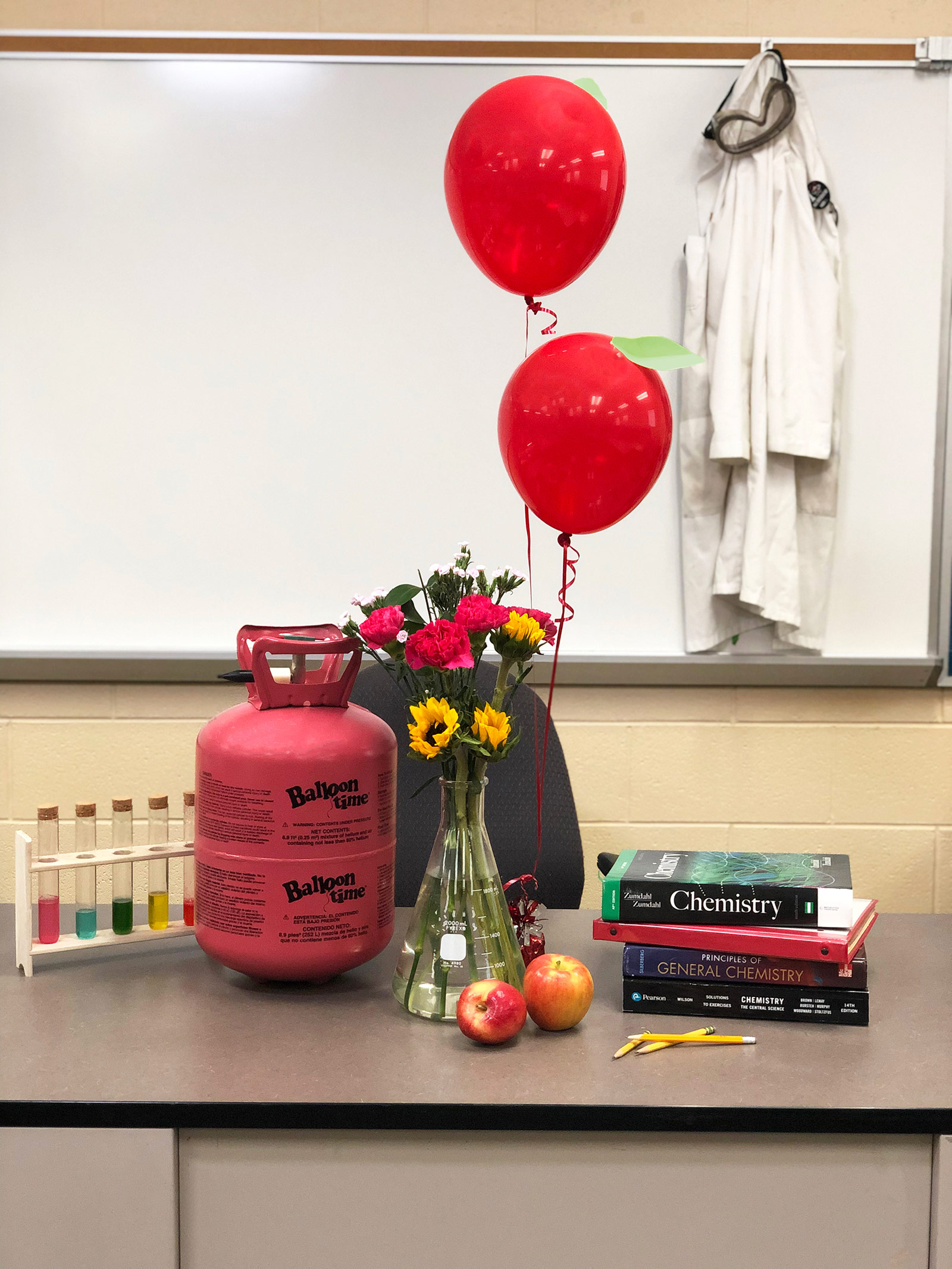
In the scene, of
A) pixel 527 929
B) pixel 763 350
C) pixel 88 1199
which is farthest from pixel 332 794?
pixel 763 350

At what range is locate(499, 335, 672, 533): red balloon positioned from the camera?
40.6 inches

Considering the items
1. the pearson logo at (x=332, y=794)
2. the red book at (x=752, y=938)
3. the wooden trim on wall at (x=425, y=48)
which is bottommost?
the red book at (x=752, y=938)

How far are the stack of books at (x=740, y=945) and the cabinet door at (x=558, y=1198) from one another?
0.60ft

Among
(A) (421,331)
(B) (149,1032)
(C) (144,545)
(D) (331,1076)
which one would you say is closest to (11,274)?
(C) (144,545)

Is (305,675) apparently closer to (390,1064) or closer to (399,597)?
(399,597)

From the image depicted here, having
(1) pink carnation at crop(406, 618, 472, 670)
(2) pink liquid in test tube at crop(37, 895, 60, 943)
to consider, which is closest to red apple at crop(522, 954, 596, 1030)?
(1) pink carnation at crop(406, 618, 472, 670)

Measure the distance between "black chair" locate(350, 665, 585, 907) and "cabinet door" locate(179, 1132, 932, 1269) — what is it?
76cm

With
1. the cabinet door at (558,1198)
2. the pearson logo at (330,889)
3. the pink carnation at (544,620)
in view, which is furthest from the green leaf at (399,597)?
the cabinet door at (558,1198)

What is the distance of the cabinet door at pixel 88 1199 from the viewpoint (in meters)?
0.82

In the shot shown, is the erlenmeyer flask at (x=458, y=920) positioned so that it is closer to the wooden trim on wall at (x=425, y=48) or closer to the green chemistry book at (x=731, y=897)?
the green chemistry book at (x=731, y=897)

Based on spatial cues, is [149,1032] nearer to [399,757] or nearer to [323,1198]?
[323,1198]

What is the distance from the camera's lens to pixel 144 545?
7.25 ft

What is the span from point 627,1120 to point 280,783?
424mm

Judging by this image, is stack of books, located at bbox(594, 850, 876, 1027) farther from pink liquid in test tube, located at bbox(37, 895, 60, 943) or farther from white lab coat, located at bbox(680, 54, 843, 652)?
white lab coat, located at bbox(680, 54, 843, 652)
